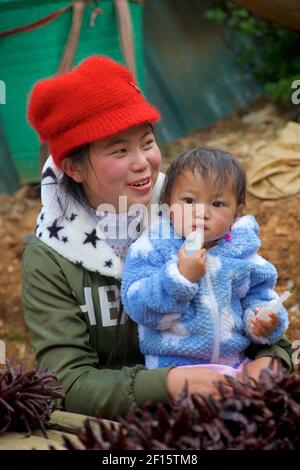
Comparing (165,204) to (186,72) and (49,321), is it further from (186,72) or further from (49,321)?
(186,72)

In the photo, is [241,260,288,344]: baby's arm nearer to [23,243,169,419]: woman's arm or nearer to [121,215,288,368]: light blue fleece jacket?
[121,215,288,368]: light blue fleece jacket

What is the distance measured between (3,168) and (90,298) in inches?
141

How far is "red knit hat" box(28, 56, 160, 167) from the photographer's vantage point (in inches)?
120

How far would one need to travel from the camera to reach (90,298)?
3.16 metres

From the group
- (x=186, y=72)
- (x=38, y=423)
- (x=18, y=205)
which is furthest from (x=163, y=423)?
(x=186, y=72)

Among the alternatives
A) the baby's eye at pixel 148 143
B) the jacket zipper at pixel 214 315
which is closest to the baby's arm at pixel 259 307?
the jacket zipper at pixel 214 315

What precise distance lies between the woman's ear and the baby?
13.8 inches

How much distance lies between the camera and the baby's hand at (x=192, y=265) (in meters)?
2.70

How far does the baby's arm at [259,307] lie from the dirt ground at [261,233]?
1.68 m

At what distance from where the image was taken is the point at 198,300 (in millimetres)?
2854

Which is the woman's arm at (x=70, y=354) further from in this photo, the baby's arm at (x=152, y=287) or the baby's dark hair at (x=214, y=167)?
the baby's dark hair at (x=214, y=167)

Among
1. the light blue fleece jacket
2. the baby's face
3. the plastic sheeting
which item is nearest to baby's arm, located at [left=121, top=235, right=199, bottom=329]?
the light blue fleece jacket

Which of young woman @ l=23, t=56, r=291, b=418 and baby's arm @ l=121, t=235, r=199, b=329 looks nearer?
baby's arm @ l=121, t=235, r=199, b=329

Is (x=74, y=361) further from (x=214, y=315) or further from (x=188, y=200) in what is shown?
(x=188, y=200)
